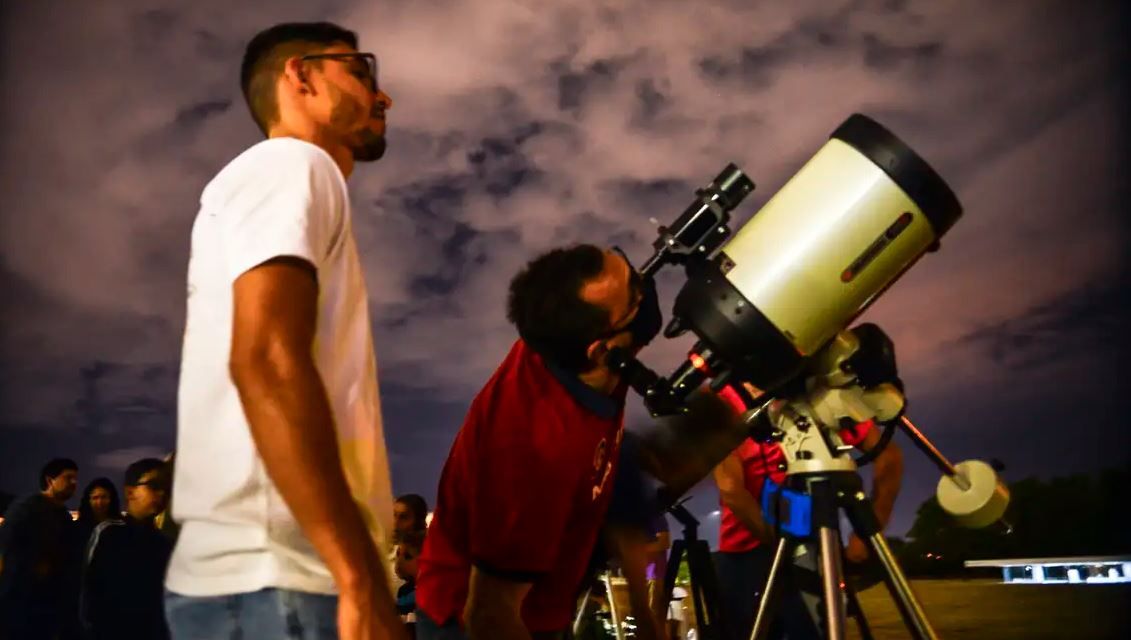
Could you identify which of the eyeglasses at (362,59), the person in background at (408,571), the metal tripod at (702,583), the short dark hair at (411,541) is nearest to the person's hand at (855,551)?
the metal tripod at (702,583)

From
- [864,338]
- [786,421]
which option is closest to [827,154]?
[864,338]

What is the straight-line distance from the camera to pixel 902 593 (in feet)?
5.17

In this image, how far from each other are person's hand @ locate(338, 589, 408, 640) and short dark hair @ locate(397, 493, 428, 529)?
122 inches

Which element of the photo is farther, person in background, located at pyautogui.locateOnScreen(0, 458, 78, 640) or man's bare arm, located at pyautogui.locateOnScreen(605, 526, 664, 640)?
person in background, located at pyautogui.locateOnScreen(0, 458, 78, 640)

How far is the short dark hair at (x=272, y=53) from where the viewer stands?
1.17 metres

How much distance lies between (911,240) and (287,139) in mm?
1185

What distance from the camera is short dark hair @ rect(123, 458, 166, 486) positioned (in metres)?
3.57

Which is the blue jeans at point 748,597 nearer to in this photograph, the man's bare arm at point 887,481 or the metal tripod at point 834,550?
the man's bare arm at point 887,481

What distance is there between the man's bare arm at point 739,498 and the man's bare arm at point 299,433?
5.28 feet

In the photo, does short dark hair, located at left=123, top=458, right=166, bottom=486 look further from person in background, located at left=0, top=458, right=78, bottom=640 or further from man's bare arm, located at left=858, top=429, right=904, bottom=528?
man's bare arm, located at left=858, top=429, right=904, bottom=528

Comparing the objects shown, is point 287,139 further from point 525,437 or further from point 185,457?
point 525,437

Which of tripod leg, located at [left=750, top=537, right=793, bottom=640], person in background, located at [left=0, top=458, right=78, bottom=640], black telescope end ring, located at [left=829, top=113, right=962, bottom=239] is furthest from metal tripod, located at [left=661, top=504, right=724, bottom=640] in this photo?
person in background, located at [left=0, top=458, right=78, bottom=640]

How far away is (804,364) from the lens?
1645 mm

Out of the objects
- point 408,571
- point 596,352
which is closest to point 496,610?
point 596,352
